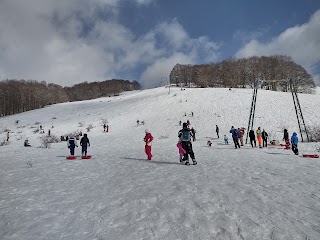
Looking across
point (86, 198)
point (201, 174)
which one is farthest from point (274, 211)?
point (86, 198)

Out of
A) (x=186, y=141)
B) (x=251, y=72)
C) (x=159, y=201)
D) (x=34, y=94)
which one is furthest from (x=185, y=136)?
(x=34, y=94)

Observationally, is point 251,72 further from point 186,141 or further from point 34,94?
point 34,94

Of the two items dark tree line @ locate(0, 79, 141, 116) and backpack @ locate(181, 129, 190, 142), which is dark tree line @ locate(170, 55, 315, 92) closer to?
dark tree line @ locate(0, 79, 141, 116)

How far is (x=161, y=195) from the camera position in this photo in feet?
26.4

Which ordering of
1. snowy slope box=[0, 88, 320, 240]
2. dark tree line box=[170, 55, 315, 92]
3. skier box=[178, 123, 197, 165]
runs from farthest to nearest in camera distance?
dark tree line box=[170, 55, 315, 92], skier box=[178, 123, 197, 165], snowy slope box=[0, 88, 320, 240]

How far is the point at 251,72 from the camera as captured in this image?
92.1 meters

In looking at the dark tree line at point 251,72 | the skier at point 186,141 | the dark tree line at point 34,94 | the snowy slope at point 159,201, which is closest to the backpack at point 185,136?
the skier at point 186,141

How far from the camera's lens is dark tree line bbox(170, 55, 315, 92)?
82.6m

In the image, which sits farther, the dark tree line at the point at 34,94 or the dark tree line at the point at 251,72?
the dark tree line at the point at 34,94

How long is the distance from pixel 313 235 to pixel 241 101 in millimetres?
51025

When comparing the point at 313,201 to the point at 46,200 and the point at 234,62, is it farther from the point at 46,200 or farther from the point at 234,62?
the point at 234,62

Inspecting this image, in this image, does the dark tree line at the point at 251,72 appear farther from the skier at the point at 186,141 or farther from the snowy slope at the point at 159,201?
the snowy slope at the point at 159,201

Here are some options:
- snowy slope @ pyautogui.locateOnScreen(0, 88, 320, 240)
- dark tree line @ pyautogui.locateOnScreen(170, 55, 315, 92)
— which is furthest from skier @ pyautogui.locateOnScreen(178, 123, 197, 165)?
dark tree line @ pyautogui.locateOnScreen(170, 55, 315, 92)

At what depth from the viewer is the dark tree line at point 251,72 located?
8256 cm
